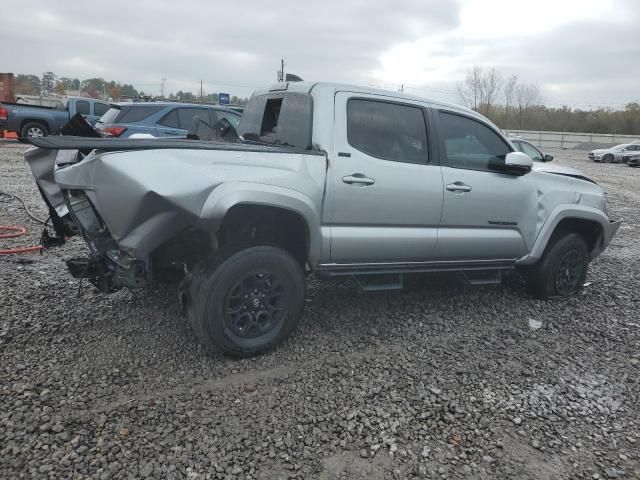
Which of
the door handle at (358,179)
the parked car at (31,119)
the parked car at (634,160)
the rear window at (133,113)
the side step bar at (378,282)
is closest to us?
the door handle at (358,179)

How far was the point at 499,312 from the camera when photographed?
473 centimetres

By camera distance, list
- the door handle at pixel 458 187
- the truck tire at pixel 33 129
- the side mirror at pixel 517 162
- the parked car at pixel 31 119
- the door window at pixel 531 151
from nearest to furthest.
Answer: the door handle at pixel 458 187 → the side mirror at pixel 517 162 → the door window at pixel 531 151 → the parked car at pixel 31 119 → the truck tire at pixel 33 129

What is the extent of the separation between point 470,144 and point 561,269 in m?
1.70

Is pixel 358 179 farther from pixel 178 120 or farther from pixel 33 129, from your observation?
pixel 33 129

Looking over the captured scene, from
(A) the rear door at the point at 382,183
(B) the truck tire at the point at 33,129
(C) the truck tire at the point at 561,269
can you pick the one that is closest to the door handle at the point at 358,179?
(A) the rear door at the point at 382,183

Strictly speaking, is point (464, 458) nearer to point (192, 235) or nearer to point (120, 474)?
point (120, 474)

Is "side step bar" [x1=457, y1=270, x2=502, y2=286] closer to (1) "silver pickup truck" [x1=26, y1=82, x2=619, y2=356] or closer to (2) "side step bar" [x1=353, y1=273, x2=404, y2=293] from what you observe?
(1) "silver pickup truck" [x1=26, y1=82, x2=619, y2=356]

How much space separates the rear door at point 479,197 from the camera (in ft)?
13.9

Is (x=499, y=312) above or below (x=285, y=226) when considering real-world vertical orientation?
below

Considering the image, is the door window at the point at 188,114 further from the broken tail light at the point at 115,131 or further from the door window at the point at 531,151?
the door window at the point at 531,151

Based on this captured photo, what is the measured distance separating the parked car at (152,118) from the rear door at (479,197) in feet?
22.8

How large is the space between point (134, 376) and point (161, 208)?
111 centimetres

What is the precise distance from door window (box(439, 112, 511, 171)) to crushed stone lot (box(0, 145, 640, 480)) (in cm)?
136

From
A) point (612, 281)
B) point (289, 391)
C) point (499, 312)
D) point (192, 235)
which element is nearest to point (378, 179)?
point (192, 235)
